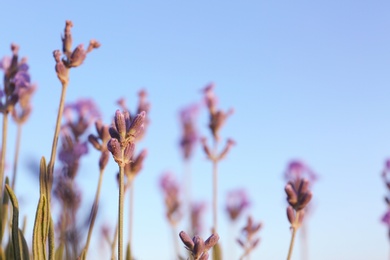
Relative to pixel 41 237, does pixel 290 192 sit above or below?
above

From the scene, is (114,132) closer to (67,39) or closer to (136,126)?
(136,126)

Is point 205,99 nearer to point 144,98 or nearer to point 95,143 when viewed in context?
point 144,98

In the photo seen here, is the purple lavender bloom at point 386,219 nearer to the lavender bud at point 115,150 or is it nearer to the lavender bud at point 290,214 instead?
the lavender bud at point 290,214

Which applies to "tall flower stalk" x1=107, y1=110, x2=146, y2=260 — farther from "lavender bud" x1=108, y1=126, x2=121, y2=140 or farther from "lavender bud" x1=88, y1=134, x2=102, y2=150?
"lavender bud" x1=88, y1=134, x2=102, y2=150

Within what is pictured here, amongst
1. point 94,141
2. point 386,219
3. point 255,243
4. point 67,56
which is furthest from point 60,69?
point 386,219

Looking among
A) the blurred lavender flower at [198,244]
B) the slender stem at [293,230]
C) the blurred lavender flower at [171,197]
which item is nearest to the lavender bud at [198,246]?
the blurred lavender flower at [198,244]

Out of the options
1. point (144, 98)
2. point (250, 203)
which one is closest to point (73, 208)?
point (144, 98)

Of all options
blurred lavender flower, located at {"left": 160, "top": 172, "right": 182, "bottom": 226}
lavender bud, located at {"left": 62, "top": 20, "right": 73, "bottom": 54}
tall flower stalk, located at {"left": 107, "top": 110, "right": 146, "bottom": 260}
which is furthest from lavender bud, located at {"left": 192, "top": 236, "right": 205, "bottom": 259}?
blurred lavender flower, located at {"left": 160, "top": 172, "right": 182, "bottom": 226}
